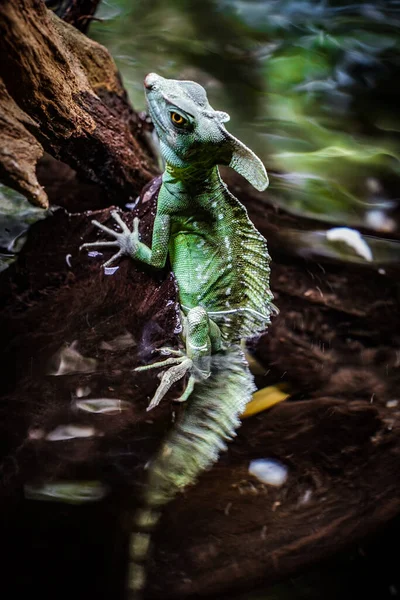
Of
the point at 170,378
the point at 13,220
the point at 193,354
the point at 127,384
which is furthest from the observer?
the point at 13,220

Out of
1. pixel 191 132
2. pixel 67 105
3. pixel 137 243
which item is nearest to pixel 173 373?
pixel 137 243

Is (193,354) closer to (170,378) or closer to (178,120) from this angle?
(170,378)

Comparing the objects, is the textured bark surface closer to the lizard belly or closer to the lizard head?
the lizard head

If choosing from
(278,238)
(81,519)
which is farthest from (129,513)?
(278,238)

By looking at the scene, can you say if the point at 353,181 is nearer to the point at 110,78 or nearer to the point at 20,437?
the point at 110,78

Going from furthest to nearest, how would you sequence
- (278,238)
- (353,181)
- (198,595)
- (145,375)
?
(353,181), (278,238), (145,375), (198,595)

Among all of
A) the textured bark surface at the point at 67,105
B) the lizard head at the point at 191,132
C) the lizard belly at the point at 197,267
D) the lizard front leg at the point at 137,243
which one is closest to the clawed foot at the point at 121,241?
the lizard front leg at the point at 137,243

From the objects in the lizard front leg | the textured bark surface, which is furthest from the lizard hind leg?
the textured bark surface
